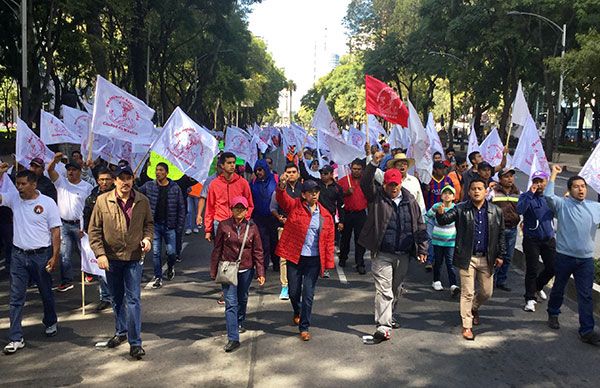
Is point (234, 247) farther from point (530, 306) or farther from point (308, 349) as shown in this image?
point (530, 306)

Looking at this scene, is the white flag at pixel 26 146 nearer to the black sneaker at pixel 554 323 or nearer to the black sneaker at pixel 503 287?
the black sneaker at pixel 503 287


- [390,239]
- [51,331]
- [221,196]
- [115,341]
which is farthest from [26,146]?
[390,239]

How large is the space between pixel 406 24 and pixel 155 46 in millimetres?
26350

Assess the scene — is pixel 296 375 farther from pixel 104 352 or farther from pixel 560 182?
pixel 560 182

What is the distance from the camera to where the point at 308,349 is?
545 centimetres

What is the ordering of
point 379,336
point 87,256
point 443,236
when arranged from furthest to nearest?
point 443,236 < point 87,256 < point 379,336

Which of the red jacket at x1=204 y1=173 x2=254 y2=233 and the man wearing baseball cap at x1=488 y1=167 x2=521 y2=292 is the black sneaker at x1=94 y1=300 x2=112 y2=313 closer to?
the red jacket at x1=204 y1=173 x2=254 y2=233

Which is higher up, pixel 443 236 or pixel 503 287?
pixel 443 236

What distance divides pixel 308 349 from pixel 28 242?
2710mm

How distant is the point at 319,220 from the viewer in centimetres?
580

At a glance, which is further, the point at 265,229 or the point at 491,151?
the point at 491,151

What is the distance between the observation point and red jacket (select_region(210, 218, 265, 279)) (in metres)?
5.41

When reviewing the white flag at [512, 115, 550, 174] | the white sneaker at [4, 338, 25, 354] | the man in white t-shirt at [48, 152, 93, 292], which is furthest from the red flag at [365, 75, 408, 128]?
the white sneaker at [4, 338, 25, 354]

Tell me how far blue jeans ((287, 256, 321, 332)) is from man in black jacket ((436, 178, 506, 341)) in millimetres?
1385
